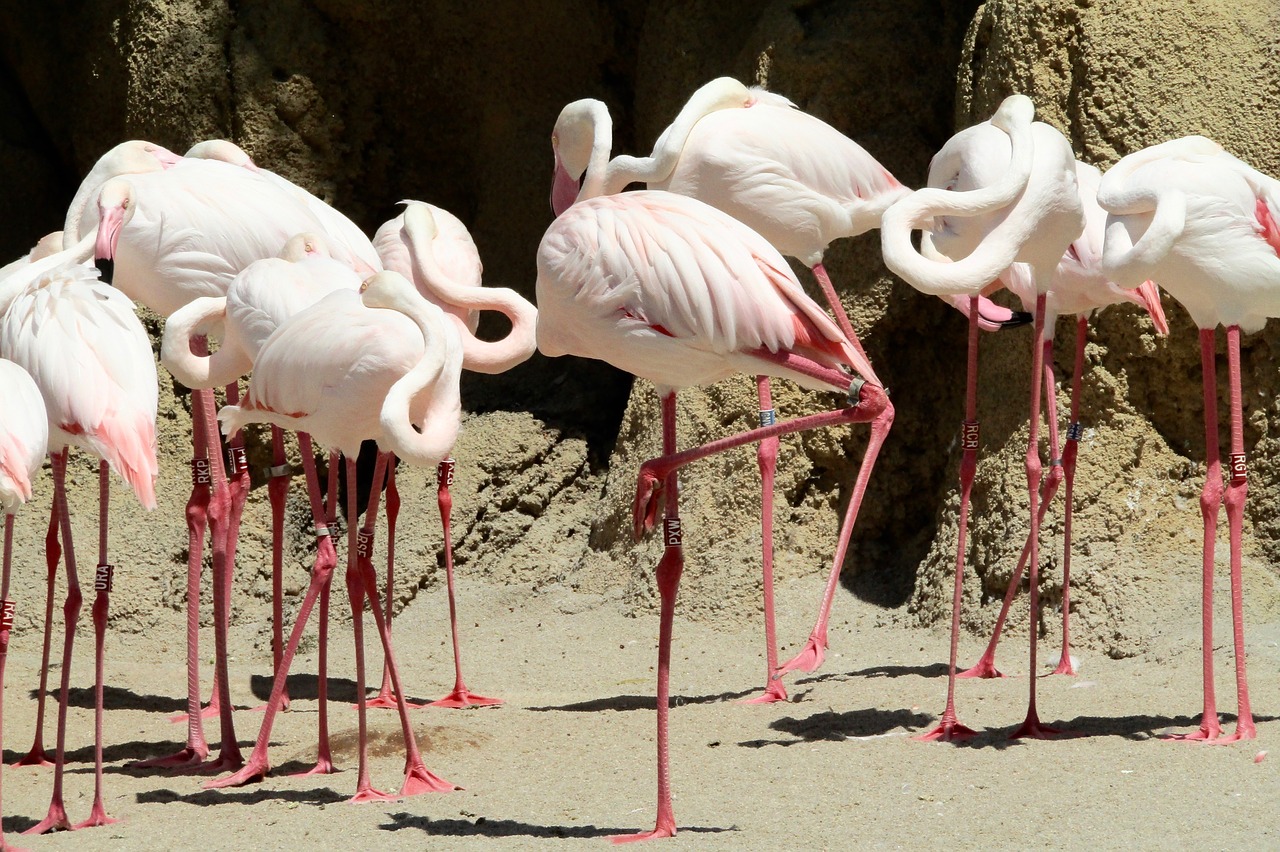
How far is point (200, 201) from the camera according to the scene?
5.11m

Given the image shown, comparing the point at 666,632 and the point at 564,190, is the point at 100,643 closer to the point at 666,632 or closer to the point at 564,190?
the point at 666,632

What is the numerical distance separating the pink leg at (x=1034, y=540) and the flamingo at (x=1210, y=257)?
41 cm

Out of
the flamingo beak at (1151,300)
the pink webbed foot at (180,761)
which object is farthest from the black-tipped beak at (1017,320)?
the pink webbed foot at (180,761)

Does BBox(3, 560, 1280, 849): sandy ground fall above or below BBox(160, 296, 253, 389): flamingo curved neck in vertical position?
below

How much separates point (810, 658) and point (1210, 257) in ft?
6.04

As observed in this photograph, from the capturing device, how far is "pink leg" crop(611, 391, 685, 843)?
3.54 meters

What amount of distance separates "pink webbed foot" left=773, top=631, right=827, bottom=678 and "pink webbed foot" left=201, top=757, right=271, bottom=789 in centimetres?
175

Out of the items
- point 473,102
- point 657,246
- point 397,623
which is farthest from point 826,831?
point 473,102

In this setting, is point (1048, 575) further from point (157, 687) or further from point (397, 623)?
point (157, 687)

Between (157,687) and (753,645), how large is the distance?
2.35m

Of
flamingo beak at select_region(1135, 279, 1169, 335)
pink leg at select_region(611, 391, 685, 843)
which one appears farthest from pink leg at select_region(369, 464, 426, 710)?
flamingo beak at select_region(1135, 279, 1169, 335)

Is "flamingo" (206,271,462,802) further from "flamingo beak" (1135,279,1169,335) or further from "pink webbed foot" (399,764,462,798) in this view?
"flamingo beak" (1135,279,1169,335)

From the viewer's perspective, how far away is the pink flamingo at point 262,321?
4438mm

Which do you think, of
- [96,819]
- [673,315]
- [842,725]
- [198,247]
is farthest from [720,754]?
[198,247]
